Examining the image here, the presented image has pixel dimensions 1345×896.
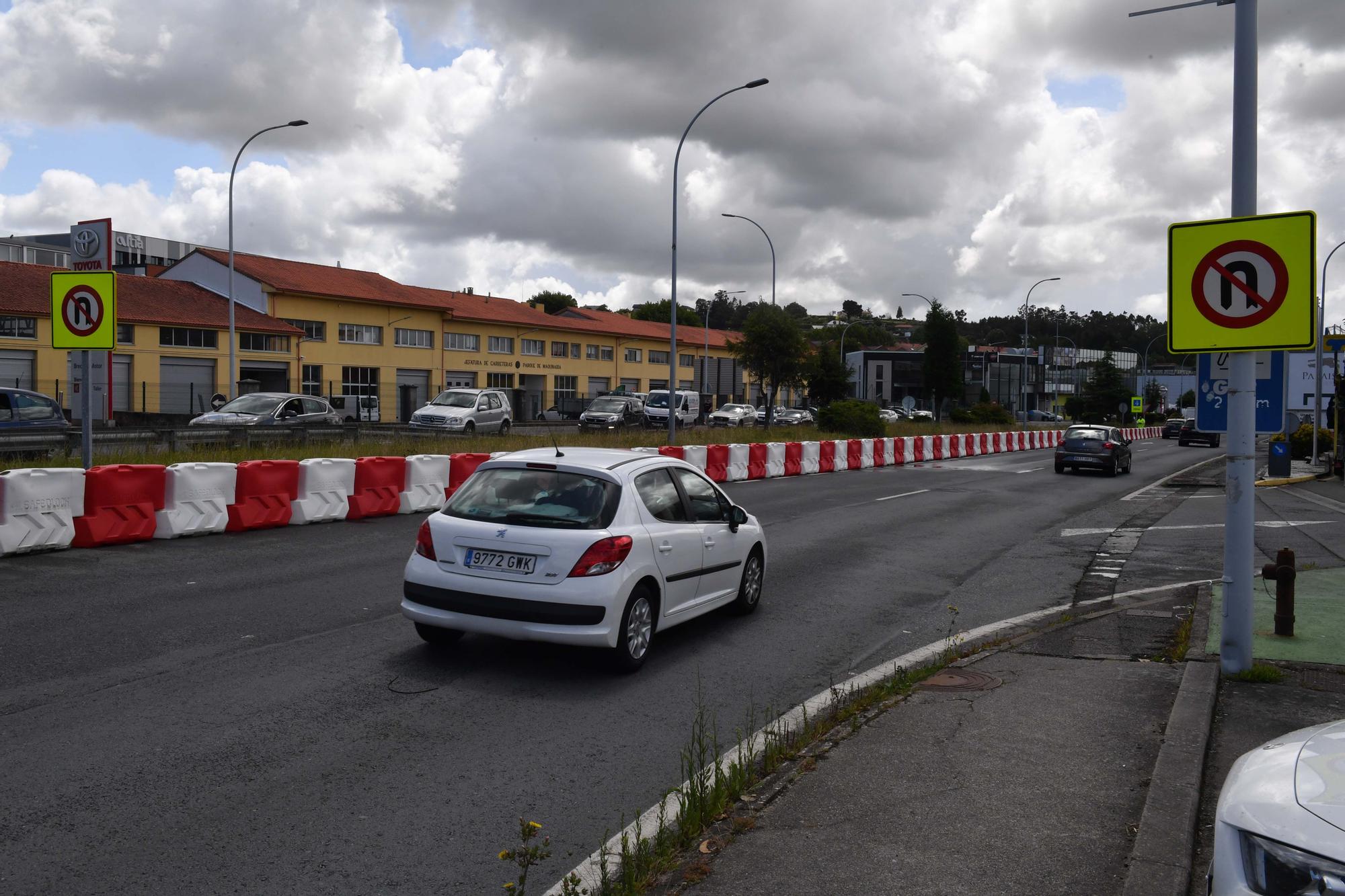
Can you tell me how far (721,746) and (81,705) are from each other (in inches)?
140

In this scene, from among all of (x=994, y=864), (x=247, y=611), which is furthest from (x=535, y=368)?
(x=994, y=864)

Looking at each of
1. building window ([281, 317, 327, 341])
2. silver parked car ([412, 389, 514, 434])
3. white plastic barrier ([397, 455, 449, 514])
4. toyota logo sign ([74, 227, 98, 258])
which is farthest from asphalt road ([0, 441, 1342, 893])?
building window ([281, 317, 327, 341])

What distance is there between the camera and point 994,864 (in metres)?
4.21

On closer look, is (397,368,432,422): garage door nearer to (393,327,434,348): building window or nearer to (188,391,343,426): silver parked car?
(393,327,434,348): building window

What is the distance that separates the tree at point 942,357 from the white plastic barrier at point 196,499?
255 feet

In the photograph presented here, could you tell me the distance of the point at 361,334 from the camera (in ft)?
202

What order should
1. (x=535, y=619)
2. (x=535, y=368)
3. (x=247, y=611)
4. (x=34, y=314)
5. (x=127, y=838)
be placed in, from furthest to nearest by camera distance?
(x=535, y=368) < (x=34, y=314) < (x=247, y=611) < (x=535, y=619) < (x=127, y=838)

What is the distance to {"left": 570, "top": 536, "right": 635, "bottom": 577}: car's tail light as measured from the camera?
6887 mm

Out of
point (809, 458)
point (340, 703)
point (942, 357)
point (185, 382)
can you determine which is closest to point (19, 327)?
point (185, 382)

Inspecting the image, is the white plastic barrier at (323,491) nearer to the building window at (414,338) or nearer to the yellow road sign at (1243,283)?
the yellow road sign at (1243,283)

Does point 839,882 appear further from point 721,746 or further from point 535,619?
point 535,619

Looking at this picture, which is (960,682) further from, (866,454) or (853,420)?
(853,420)

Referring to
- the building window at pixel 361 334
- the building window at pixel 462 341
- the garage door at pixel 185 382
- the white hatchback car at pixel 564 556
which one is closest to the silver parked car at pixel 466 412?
the garage door at pixel 185 382

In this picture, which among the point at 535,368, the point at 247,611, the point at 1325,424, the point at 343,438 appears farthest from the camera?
the point at 535,368
